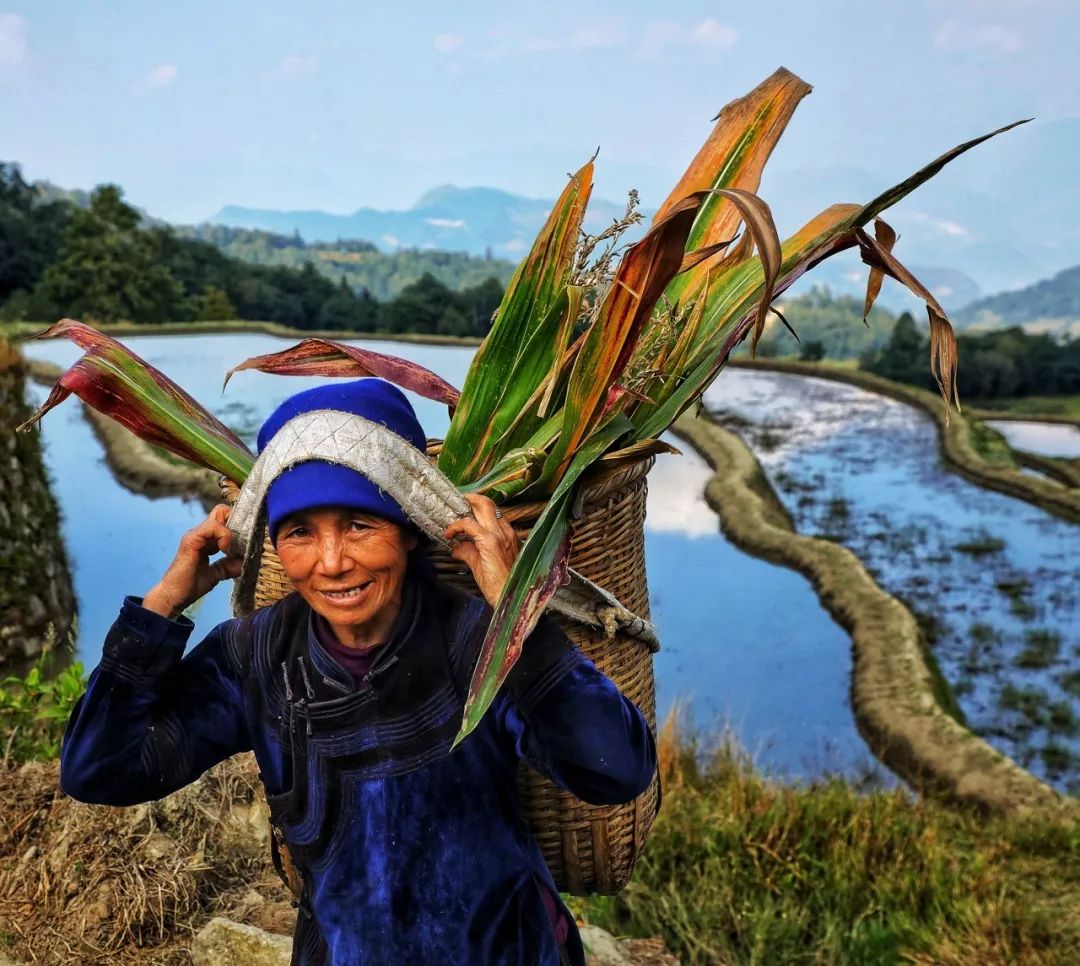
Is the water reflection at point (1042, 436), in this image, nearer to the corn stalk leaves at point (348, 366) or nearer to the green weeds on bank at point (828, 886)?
the green weeds on bank at point (828, 886)

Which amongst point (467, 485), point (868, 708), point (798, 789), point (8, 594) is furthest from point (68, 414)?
point (467, 485)

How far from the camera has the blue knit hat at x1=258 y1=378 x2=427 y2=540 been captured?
158 cm

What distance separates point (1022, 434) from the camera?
1727cm

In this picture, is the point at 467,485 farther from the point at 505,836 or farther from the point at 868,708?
the point at 868,708

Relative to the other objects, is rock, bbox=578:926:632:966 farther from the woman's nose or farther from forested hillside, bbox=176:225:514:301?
forested hillside, bbox=176:225:514:301

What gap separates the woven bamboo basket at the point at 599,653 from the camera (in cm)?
178

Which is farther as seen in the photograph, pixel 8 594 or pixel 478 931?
pixel 8 594

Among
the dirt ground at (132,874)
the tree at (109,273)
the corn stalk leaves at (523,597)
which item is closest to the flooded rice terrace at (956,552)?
the dirt ground at (132,874)

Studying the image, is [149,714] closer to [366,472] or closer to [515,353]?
[366,472]

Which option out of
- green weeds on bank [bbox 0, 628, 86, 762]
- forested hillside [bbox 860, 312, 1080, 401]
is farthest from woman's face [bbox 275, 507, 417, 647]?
forested hillside [bbox 860, 312, 1080, 401]

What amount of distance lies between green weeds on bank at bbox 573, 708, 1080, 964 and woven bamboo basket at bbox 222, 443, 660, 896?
1758 mm

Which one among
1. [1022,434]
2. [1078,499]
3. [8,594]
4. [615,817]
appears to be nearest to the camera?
[615,817]

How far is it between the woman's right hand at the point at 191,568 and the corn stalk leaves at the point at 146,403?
13 cm

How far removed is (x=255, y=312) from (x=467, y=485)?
28.1 meters
